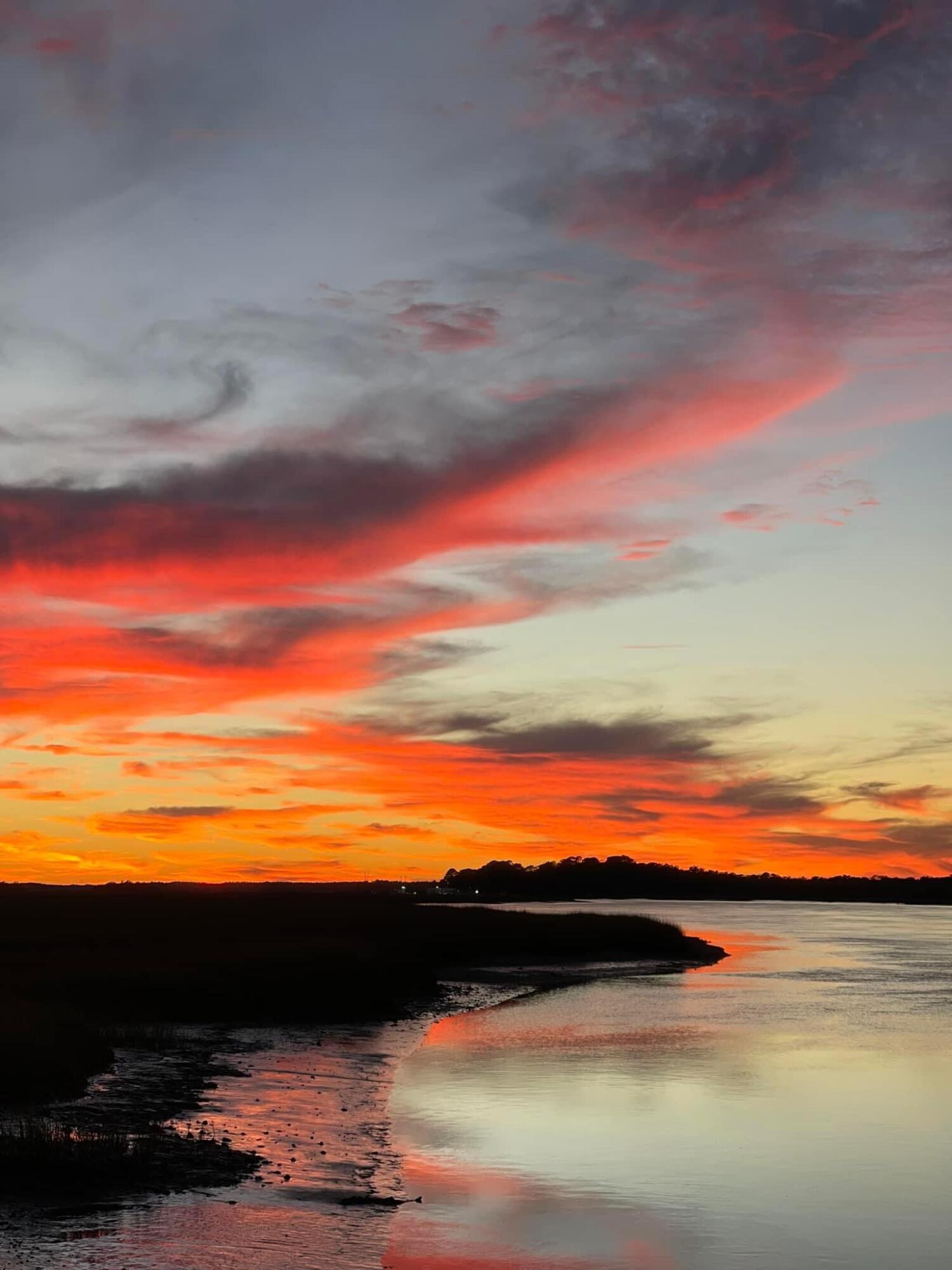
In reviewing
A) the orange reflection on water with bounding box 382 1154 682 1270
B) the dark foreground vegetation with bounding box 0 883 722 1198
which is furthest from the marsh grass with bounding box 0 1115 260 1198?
the orange reflection on water with bounding box 382 1154 682 1270

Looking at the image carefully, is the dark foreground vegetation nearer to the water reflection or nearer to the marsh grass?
the marsh grass

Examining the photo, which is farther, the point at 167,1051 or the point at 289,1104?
the point at 167,1051

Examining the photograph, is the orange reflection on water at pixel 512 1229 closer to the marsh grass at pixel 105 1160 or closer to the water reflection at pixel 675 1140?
the water reflection at pixel 675 1140

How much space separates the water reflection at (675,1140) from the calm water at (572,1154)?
76 mm

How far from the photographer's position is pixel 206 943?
7456cm

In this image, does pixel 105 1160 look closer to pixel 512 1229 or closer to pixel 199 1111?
pixel 199 1111

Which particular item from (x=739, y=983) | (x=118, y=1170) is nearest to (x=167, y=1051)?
(x=118, y=1170)

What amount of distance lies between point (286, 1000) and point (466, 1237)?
3282 centimetres

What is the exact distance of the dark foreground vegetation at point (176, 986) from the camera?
22.1 m

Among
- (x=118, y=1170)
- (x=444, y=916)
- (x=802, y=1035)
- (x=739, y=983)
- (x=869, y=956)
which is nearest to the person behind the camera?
(x=118, y=1170)

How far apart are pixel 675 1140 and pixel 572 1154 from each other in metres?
3.20

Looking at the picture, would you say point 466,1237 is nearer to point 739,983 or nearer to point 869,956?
point 739,983

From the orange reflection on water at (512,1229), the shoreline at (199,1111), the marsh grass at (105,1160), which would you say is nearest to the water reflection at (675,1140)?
the orange reflection on water at (512,1229)

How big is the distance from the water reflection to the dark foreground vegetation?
4.83 meters
